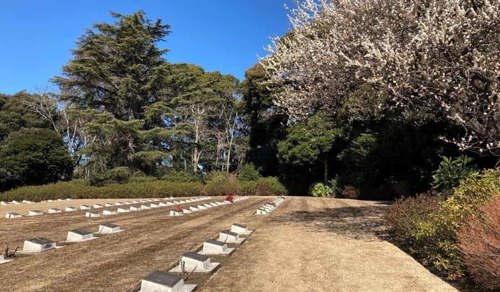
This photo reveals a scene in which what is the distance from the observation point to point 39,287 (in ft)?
17.4

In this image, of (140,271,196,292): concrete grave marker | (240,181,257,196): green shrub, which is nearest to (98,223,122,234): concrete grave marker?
(140,271,196,292): concrete grave marker

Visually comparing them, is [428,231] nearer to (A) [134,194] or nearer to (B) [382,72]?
(B) [382,72]

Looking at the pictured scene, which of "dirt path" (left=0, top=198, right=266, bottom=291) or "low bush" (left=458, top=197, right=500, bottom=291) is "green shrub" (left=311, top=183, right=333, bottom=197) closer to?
"dirt path" (left=0, top=198, right=266, bottom=291)

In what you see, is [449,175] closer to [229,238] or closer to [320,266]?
[229,238]

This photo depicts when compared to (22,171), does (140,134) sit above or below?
above

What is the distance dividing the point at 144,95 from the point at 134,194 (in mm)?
14279

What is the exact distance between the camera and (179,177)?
38.5m

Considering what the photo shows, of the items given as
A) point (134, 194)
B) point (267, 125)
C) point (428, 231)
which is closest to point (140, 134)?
point (134, 194)

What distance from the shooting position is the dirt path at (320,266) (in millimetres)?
5716

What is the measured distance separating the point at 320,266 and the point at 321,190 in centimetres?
2991

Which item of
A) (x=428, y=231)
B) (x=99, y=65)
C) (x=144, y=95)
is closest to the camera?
(x=428, y=231)

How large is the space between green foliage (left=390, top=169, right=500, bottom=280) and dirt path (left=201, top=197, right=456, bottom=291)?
0.83 feet

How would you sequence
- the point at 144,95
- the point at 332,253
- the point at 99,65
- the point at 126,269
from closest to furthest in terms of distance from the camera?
the point at 126,269
the point at 332,253
the point at 99,65
the point at 144,95

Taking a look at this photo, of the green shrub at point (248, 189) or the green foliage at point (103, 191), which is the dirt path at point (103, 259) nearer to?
the green foliage at point (103, 191)
